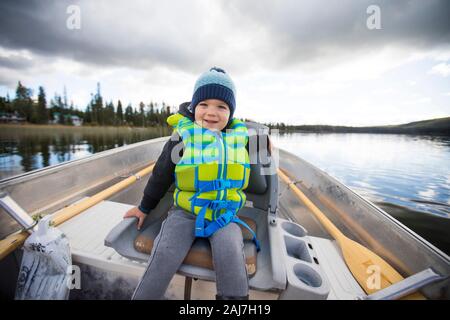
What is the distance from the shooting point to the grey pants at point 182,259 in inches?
41.8

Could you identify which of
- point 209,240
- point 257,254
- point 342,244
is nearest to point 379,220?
point 342,244

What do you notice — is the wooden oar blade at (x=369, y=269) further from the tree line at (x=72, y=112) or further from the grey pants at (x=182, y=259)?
the tree line at (x=72, y=112)

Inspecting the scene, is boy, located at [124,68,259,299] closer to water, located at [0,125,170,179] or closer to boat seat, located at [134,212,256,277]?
boat seat, located at [134,212,256,277]

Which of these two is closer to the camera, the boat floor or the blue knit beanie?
the boat floor

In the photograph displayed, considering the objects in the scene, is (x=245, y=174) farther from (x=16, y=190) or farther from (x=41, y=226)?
(x=16, y=190)

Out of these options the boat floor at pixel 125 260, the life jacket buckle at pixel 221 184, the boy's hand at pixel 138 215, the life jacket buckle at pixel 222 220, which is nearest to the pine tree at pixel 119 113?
the boat floor at pixel 125 260

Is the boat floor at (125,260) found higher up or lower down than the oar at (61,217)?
lower down

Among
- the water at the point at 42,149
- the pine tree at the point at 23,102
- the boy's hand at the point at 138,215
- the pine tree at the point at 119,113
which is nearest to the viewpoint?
the boy's hand at the point at 138,215

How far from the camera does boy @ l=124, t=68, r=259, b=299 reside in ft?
3.56

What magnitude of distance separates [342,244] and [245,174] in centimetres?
121

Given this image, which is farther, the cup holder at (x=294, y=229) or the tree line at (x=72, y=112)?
the tree line at (x=72, y=112)

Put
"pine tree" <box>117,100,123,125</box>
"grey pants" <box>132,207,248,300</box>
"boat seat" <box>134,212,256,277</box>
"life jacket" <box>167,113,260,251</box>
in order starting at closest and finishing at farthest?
"grey pants" <box>132,207,248,300</box>, "boat seat" <box>134,212,256,277</box>, "life jacket" <box>167,113,260,251</box>, "pine tree" <box>117,100,123,125</box>

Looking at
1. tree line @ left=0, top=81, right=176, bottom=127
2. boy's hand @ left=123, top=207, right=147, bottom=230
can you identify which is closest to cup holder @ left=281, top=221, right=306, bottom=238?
boy's hand @ left=123, top=207, right=147, bottom=230

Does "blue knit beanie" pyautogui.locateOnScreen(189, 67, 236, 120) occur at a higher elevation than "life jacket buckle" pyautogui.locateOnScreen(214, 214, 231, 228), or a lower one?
higher
